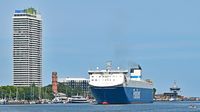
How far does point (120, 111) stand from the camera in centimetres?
15950

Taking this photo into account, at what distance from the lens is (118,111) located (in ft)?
522

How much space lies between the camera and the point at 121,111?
159500mm

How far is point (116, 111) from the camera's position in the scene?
159 m

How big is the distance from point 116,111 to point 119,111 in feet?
2.06

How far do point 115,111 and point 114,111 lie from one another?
241 millimetres

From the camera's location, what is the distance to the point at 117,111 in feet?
522

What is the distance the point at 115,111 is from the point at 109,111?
1674 millimetres

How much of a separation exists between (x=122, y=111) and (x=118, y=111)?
1.04 metres

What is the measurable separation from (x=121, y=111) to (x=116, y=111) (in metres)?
1.03

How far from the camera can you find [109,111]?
158 meters

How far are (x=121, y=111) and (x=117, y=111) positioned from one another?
2.81ft

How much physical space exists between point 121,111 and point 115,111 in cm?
123

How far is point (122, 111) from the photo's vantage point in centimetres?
15975
